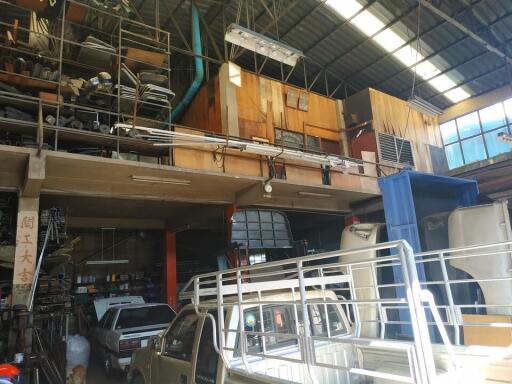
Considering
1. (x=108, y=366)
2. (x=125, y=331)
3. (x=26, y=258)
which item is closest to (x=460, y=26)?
(x=125, y=331)

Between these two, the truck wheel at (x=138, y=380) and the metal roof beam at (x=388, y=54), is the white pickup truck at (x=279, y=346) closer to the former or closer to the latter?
the truck wheel at (x=138, y=380)

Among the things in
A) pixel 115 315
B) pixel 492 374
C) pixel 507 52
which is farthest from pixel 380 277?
pixel 507 52

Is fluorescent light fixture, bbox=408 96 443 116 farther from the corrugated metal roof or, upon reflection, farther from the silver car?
the silver car

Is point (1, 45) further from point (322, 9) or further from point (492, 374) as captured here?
point (492, 374)

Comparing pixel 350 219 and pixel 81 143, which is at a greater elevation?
pixel 81 143

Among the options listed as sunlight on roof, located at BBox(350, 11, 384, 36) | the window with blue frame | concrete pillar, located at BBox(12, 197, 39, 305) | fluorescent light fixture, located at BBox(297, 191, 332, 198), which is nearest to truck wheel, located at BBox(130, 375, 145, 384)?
concrete pillar, located at BBox(12, 197, 39, 305)

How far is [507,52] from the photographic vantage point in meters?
11.6

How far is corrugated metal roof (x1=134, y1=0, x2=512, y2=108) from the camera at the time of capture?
10492mm

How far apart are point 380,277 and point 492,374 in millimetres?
4226

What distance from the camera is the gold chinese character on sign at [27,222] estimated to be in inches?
259

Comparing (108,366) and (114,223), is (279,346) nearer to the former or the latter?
(108,366)

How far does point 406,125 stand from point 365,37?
3133mm

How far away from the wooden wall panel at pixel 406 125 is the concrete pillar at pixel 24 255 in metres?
9.61

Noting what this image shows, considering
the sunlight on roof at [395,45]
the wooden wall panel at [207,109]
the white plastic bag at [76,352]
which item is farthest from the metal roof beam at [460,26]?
the white plastic bag at [76,352]
